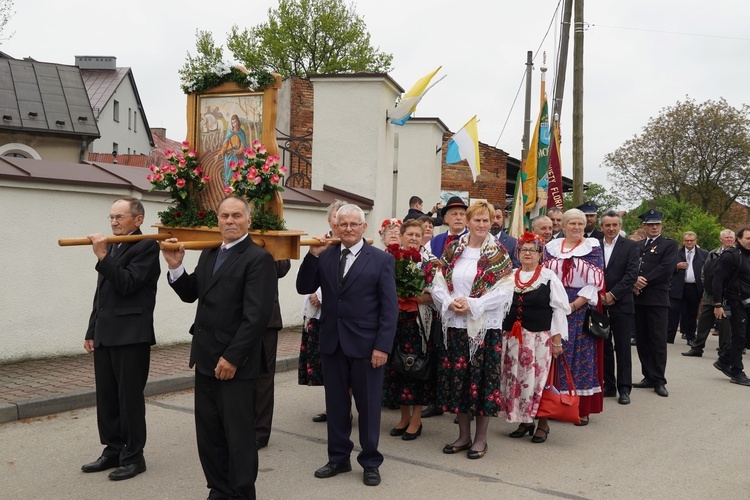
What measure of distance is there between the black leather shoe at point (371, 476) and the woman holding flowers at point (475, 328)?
38.1 inches

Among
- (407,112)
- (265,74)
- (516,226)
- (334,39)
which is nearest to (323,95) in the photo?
(407,112)

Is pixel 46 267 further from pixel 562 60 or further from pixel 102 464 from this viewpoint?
pixel 562 60

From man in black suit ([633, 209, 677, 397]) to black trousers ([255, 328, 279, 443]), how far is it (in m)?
4.74

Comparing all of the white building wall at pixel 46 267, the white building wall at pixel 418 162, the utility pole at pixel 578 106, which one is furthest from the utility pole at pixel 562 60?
the white building wall at pixel 46 267

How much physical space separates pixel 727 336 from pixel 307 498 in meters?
6.86

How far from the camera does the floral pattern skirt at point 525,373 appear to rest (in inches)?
240

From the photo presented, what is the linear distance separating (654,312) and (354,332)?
4.90m

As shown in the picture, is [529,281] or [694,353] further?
[694,353]

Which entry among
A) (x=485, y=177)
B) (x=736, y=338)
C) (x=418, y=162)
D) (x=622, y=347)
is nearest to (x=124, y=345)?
(x=622, y=347)

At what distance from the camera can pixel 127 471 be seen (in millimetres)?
4938

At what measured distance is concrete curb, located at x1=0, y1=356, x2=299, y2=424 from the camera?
249 inches

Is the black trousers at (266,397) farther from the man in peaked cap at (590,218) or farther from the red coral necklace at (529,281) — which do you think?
the man in peaked cap at (590,218)

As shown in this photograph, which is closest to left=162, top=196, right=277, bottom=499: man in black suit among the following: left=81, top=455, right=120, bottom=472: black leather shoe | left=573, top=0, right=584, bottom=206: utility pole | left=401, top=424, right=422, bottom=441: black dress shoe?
left=81, top=455, right=120, bottom=472: black leather shoe

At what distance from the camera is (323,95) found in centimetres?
1288
